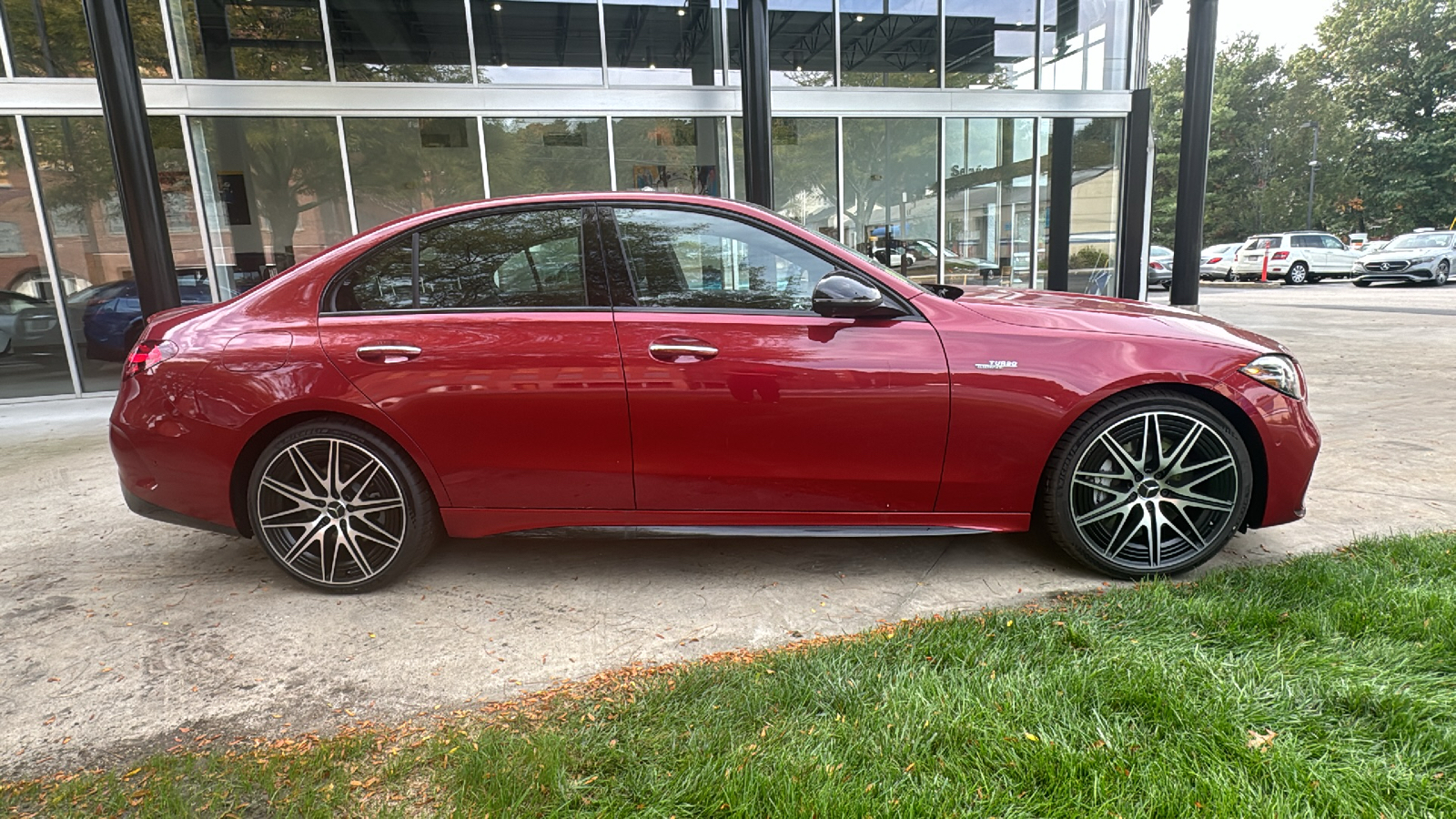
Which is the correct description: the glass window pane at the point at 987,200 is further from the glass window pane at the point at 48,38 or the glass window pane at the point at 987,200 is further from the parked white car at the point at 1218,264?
the parked white car at the point at 1218,264

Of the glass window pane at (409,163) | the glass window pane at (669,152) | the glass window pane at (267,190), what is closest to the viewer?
the glass window pane at (267,190)

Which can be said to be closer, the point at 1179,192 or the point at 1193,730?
the point at 1193,730

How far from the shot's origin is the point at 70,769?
2.06m

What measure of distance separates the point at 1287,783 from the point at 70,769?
316 cm

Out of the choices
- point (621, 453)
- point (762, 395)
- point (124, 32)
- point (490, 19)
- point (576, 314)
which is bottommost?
point (621, 453)

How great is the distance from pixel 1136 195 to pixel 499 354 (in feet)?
37.1

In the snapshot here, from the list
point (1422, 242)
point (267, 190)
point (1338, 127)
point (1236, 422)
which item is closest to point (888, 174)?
point (267, 190)

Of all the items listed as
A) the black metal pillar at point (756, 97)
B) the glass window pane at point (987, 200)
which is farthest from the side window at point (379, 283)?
the glass window pane at point (987, 200)

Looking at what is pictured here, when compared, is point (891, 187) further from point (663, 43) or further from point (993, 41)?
point (663, 43)

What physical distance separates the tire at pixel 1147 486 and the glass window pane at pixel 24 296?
33.8ft

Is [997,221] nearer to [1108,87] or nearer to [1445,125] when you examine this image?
[1108,87]

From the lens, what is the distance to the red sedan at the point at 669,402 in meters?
2.86

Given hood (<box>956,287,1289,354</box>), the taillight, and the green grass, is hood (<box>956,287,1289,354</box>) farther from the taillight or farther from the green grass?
the taillight

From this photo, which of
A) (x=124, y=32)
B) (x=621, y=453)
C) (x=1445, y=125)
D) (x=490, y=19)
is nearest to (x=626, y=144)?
(x=490, y=19)
